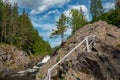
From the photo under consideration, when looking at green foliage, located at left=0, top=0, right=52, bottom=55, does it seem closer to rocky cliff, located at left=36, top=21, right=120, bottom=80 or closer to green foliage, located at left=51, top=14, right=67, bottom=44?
green foliage, located at left=51, top=14, right=67, bottom=44

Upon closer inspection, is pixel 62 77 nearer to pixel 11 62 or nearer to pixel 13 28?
pixel 11 62

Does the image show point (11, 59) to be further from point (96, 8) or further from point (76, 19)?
point (96, 8)

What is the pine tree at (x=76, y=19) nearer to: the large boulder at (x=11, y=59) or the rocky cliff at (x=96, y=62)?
the large boulder at (x=11, y=59)

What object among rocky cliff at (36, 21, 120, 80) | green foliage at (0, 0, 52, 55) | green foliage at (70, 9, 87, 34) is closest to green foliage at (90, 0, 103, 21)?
green foliage at (70, 9, 87, 34)

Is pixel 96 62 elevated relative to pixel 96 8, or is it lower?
lower

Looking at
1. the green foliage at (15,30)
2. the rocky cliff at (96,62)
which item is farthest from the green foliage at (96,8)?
the rocky cliff at (96,62)

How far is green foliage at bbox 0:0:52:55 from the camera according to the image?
91688 mm

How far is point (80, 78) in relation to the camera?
1733 cm

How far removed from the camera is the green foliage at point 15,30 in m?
91.7

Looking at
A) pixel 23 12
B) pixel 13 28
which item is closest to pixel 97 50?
pixel 13 28

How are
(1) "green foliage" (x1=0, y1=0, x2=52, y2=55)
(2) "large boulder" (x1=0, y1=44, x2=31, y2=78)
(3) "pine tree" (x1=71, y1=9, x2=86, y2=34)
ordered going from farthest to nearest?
1. (3) "pine tree" (x1=71, y1=9, x2=86, y2=34)
2. (1) "green foliage" (x1=0, y1=0, x2=52, y2=55)
3. (2) "large boulder" (x1=0, y1=44, x2=31, y2=78)

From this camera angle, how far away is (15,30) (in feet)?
306

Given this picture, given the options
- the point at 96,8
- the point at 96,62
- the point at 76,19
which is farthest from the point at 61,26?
the point at 96,62

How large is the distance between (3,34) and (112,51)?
7932 cm
